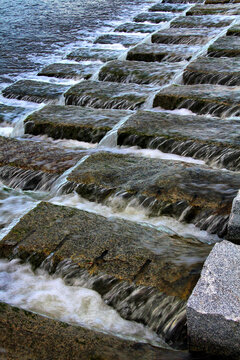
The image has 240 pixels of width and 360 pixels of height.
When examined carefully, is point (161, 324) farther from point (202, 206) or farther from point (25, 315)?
point (202, 206)

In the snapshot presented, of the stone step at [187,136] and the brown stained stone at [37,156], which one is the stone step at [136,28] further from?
the brown stained stone at [37,156]

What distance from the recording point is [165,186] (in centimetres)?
512

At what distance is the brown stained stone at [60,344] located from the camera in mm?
3182

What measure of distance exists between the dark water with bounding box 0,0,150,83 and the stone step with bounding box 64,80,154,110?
9.51ft

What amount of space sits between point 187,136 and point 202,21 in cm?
790

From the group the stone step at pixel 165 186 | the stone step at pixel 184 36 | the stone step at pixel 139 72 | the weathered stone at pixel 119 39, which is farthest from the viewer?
the weathered stone at pixel 119 39

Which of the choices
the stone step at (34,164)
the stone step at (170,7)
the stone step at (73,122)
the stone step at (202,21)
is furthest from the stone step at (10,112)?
the stone step at (170,7)

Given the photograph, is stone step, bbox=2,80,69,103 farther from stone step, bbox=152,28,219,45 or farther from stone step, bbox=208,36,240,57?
stone step, bbox=152,28,219,45

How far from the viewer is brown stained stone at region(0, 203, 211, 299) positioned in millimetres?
3830

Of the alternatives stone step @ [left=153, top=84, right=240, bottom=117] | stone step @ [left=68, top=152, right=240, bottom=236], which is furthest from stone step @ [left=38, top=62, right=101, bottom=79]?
stone step @ [left=68, top=152, right=240, bottom=236]

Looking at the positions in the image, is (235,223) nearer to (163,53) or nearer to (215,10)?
(163,53)

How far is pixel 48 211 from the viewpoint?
16.0 ft

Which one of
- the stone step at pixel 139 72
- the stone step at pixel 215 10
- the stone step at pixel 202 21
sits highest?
the stone step at pixel 215 10

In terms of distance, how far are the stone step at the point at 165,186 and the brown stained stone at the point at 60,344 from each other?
1767 millimetres
